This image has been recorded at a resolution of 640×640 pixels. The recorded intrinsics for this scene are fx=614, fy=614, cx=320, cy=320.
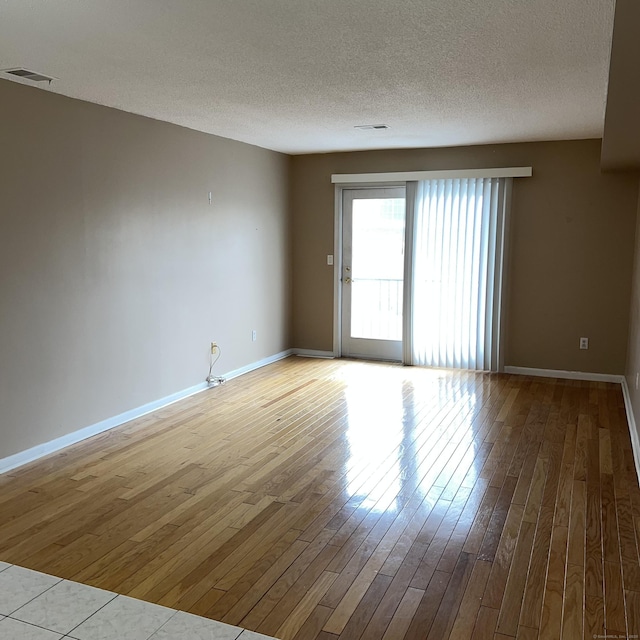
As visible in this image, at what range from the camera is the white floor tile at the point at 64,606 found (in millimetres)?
2287

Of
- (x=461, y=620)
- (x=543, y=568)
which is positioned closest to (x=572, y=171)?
(x=543, y=568)

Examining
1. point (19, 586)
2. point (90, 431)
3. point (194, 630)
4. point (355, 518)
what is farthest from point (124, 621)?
point (90, 431)

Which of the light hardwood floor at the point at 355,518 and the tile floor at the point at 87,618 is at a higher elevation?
the light hardwood floor at the point at 355,518

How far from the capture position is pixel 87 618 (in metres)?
2.30

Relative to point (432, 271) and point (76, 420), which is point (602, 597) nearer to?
point (76, 420)

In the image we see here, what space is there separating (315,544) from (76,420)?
221 cm

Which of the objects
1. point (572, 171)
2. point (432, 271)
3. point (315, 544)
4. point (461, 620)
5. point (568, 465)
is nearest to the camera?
point (461, 620)

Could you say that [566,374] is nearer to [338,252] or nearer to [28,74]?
[338,252]

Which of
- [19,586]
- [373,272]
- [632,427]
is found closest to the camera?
[19,586]

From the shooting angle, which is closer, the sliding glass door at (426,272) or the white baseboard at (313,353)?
the sliding glass door at (426,272)

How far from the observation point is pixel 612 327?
592 cm

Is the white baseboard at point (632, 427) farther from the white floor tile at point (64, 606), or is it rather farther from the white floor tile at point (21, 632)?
the white floor tile at point (21, 632)

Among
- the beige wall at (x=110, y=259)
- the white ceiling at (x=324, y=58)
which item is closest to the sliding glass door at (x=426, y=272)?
the beige wall at (x=110, y=259)

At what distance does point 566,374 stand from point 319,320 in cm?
277
